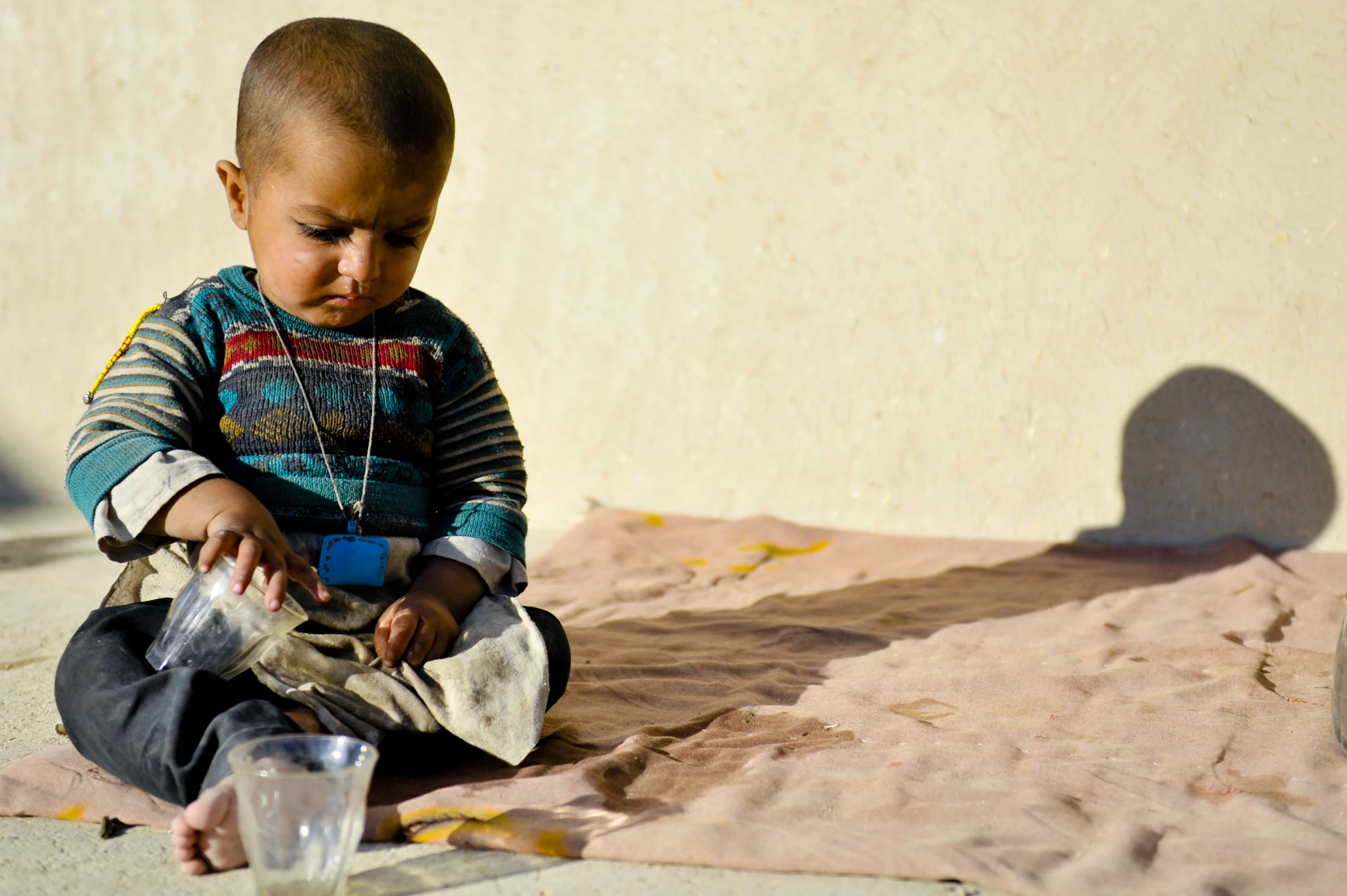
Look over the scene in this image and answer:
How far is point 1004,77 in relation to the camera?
3297 millimetres

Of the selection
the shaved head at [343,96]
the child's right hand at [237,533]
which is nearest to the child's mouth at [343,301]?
the shaved head at [343,96]

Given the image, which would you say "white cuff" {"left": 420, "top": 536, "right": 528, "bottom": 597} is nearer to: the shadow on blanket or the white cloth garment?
the white cloth garment

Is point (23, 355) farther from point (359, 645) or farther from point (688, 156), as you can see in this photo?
point (359, 645)

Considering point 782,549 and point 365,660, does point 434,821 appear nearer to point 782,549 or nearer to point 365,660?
Answer: point 365,660

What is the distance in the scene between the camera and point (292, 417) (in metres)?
1.70

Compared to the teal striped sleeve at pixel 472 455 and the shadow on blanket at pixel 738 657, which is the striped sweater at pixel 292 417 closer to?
the teal striped sleeve at pixel 472 455

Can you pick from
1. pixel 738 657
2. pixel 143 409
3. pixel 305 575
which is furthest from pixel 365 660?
pixel 738 657

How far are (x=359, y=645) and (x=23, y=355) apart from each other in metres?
2.84

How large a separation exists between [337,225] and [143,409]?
1.15ft

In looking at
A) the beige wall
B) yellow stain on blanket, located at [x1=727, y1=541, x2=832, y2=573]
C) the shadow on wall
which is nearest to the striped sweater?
yellow stain on blanket, located at [x1=727, y1=541, x2=832, y2=573]

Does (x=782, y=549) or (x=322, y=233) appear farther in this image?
(x=782, y=549)

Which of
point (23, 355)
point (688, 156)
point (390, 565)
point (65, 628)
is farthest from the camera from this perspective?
point (23, 355)

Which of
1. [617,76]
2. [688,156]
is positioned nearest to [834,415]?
[688,156]

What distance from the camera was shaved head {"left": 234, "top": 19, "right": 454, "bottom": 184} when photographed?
1.64m
